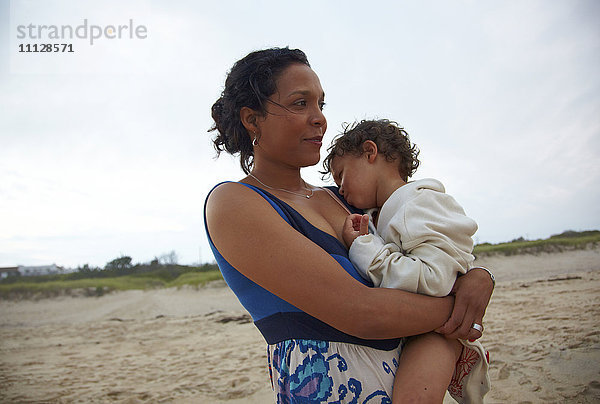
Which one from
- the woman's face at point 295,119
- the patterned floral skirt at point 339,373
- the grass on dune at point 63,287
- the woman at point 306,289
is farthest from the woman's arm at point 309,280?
the grass on dune at point 63,287

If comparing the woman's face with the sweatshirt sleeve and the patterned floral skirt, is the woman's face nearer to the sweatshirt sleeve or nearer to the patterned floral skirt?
the sweatshirt sleeve

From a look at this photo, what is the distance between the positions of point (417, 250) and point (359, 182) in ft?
1.94

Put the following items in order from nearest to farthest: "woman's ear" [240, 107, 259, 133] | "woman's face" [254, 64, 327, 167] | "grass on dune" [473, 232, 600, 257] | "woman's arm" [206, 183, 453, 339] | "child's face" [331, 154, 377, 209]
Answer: "woman's arm" [206, 183, 453, 339] < "woman's face" [254, 64, 327, 167] < "woman's ear" [240, 107, 259, 133] < "child's face" [331, 154, 377, 209] < "grass on dune" [473, 232, 600, 257]

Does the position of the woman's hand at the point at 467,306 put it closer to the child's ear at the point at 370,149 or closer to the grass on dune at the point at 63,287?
the child's ear at the point at 370,149

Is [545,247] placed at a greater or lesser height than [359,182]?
lesser

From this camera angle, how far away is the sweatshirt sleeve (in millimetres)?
1598

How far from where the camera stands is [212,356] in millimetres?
6961

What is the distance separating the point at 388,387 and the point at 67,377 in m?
6.75

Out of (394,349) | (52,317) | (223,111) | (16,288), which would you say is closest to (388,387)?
(394,349)

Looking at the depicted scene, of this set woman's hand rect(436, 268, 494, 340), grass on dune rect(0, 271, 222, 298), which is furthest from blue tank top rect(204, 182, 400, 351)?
grass on dune rect(0, 271, 222, 298)

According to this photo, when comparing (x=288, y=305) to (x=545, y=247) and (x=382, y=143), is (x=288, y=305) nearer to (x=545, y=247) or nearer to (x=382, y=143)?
(x=382, y=143)

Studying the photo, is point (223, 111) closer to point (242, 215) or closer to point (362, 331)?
point (242, 215)

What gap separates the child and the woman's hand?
0.04m

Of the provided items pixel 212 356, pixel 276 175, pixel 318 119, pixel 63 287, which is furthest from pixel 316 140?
pixel 63 287
